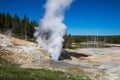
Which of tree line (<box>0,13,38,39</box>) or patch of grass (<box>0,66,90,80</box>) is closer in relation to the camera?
patch of grass (<box>0,66,90,80</box>)

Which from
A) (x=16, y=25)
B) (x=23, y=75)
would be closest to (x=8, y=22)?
(x=16, y=25)

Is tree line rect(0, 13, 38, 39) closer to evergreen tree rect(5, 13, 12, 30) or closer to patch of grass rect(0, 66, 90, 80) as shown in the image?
evergreen tree rect(5, 13, 12, 30)

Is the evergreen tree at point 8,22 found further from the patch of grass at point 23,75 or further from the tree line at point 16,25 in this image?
the patch of grass at point 23,75

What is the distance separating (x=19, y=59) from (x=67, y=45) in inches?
2041

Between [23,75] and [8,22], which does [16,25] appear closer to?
[8,22]

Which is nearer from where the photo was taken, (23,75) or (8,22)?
(23,75)

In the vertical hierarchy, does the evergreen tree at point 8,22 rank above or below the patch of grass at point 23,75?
above

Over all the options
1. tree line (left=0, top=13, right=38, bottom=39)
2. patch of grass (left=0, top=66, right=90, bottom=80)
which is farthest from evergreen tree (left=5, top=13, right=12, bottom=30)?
patch of grass (left=0, top=66, right=90, bottom=80)

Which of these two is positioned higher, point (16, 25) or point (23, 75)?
point (16, 25)

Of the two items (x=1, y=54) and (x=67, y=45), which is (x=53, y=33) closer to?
(x=1, y=54)

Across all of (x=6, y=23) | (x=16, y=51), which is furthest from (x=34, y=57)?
(x=6, y=23)

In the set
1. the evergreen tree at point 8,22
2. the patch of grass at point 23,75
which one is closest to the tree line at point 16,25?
the evergreen tree at point 8,22

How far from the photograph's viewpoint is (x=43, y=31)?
3619 cm

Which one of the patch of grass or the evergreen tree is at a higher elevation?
the evergreen tree
